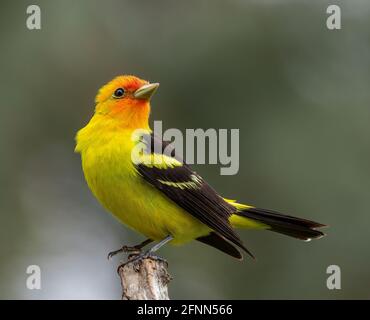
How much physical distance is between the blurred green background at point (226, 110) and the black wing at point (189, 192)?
1.99 m

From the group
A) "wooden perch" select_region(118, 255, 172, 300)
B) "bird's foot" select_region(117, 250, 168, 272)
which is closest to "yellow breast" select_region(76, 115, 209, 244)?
"bird's foot" select_region(117, 250, 168, 272)

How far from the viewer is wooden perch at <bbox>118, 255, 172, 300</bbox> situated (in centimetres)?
577

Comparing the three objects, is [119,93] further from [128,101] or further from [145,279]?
[145,279]

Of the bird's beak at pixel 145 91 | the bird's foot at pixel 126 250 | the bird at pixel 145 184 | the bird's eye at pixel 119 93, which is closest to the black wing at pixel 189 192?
the bird at pixel 145 184

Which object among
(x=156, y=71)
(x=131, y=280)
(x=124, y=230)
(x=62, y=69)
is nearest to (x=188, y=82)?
(x=156, y=71)

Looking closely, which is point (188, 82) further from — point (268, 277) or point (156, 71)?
point (268, 277)

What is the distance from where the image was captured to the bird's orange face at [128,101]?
22.8ft

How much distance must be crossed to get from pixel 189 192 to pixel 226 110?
263 cm

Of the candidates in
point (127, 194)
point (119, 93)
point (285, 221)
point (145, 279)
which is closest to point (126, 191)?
point (127, 194)

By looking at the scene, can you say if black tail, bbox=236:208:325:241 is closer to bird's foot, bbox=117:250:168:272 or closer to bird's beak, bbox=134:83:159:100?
bird's foot, bbox=117:250:168:272

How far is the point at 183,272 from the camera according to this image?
31.7 ft
